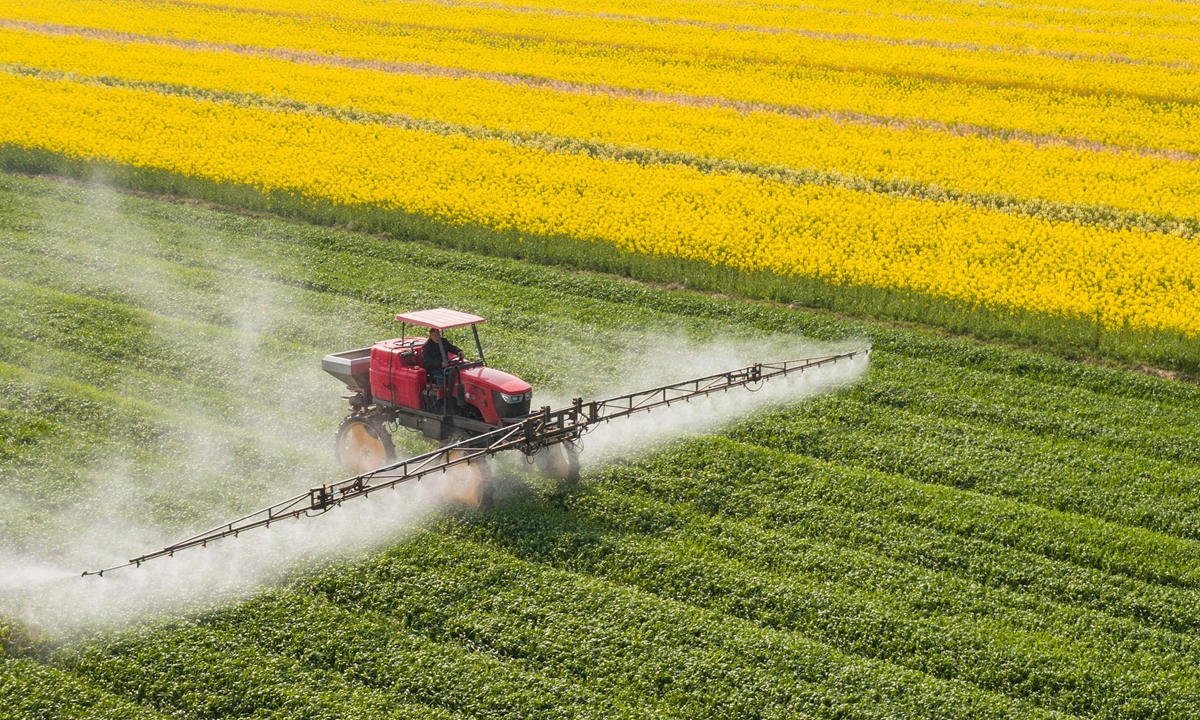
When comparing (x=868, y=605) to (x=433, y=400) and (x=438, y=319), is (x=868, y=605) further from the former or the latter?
(x=438, y=319)

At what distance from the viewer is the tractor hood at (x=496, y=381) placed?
56.3ft

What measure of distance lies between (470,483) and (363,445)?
2003 millimetres

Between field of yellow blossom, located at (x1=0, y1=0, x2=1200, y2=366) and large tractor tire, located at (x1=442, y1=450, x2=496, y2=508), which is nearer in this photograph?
large tractor tire, located at (x1=442, y1=450, x2=496, y2=508)

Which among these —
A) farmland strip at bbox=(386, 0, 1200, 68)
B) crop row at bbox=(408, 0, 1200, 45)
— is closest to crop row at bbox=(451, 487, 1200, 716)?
farmland strip at bbox=(386, 0, 1200, 68)

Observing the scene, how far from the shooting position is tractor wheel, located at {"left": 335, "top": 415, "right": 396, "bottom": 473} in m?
17.8

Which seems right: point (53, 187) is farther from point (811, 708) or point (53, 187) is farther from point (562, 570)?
point (811, 708)

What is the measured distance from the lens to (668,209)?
1270 inches

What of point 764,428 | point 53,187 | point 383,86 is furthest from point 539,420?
point 383,86

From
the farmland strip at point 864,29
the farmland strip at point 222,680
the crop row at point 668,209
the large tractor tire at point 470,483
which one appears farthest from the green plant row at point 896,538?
the farmland strip at point 864,29

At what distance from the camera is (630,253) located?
29031 millimetres

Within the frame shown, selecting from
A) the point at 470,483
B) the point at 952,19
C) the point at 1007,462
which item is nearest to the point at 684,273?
the point at 1007,462

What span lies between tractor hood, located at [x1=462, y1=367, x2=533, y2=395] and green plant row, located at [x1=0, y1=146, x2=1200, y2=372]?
1113cm

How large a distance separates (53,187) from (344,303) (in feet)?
45.8

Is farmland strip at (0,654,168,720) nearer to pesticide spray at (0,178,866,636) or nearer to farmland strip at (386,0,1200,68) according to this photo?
pesticide spray at (0,178,866,636)
